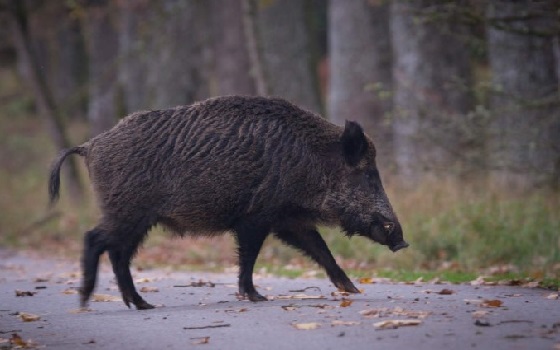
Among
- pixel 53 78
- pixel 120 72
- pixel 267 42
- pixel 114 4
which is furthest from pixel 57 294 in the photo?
pixel 53 78

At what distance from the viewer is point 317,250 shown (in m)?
10.5

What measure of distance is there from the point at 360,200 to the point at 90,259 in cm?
274

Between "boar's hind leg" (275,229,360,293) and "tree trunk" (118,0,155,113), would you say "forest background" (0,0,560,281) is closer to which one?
"tree trunk" (118,0,155,113)

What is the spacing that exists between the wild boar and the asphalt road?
534 mm

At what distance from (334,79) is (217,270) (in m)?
8.05

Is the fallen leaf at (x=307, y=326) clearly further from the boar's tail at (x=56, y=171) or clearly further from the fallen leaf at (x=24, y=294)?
the fallen leaf at (x=24, y=294)

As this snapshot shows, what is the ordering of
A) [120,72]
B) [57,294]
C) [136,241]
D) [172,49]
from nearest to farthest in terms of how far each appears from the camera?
[136,241], [57,294], [172,49], [120,72]

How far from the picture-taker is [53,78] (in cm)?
4897

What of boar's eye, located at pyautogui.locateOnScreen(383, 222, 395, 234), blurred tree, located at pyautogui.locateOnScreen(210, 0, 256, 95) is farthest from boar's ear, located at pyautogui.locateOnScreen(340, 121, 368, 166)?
blurred tree, located at pyautogui.locateOnScreen(210, 0, 256, 95)

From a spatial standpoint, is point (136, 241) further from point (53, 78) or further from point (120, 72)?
point (53, 78)

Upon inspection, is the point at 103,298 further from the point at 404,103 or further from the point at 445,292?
the point at 404,103

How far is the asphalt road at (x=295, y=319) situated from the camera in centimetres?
748

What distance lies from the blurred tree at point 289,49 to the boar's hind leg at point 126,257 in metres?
14.1

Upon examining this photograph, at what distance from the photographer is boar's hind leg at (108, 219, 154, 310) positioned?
9.94 meters
